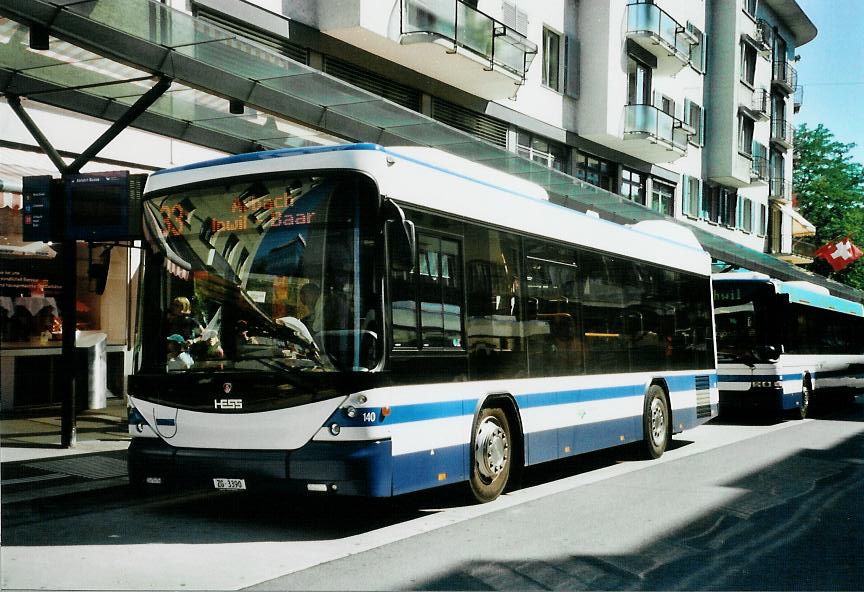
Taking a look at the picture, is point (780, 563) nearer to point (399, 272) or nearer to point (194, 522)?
point (399, 272)

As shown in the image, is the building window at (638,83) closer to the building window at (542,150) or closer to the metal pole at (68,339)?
the building window at (542,150)

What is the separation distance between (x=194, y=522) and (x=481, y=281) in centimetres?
317

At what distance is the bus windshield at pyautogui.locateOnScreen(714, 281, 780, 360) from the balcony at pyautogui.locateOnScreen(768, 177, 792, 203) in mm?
32150

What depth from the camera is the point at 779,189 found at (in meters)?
51.6

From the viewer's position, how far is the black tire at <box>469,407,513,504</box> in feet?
29.0

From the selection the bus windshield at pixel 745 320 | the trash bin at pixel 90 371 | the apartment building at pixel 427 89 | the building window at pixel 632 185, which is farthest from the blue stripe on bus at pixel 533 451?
the building window at pixel 632 185

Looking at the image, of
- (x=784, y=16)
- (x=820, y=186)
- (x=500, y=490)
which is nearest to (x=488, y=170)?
(x=500, y=490)

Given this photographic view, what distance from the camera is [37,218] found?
38.4 feet

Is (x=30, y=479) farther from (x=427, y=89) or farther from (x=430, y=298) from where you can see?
(x=427, y=89)

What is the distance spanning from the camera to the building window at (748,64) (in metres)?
44.8

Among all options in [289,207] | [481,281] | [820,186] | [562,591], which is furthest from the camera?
[820,186]

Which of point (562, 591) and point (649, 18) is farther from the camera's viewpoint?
point (649, 18)

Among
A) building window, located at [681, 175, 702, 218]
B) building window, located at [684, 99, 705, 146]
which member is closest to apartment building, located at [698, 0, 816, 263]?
building window, located at [681, 175, 702, 218]

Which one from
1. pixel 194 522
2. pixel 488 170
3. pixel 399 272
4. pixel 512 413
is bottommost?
pixel 194 522
